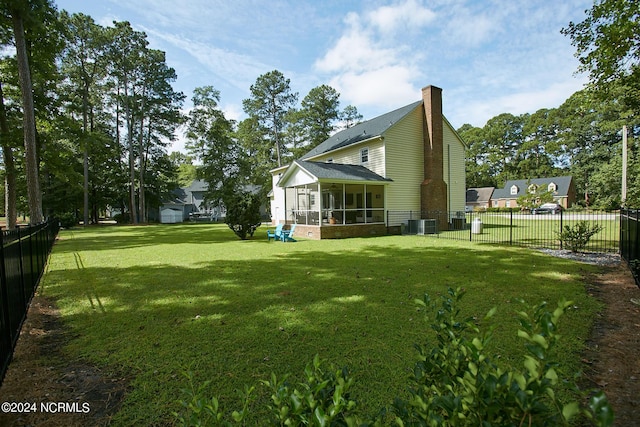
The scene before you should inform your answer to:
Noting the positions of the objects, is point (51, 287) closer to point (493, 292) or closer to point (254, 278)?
point (254, 278)

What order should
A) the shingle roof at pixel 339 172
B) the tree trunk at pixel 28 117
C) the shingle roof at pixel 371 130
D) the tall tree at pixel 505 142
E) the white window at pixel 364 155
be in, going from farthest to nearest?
1. the tall tree at pixel 505 142
2. the white window at pixel 364 155
3. the shingle roof at pixel 371 130
4. the shingle roof at pixel 339 172
5. the tree trunk at pixel 28 117

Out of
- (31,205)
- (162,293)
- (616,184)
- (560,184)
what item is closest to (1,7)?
(31,205)

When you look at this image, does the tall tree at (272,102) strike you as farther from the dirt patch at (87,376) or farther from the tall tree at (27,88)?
the dirt patch at (87,376)

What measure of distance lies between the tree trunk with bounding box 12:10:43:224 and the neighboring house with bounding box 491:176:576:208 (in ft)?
175

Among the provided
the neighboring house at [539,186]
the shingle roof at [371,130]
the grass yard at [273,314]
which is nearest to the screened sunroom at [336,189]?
the shingle roof at [371,130]

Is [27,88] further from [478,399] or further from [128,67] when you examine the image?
[128,67]

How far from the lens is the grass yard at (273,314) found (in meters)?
3.27

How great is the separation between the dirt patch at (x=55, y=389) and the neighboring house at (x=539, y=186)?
52967 millimetres

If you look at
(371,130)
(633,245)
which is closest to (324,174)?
(371,130)

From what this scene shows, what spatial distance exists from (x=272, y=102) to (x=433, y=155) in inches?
997

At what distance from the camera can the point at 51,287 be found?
709 cm

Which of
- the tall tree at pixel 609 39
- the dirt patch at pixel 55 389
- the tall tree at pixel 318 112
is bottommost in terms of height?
the dirt patch at pixel 55 389

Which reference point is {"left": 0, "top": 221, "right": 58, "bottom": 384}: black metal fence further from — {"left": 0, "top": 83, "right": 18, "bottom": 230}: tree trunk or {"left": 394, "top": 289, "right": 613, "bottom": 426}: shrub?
{"left": 0, "top": 83, "right": 18, "bottom": 230}: tree trunk

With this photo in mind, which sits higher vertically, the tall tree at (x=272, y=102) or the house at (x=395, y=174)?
the tall tree at (x=272, y=102)
